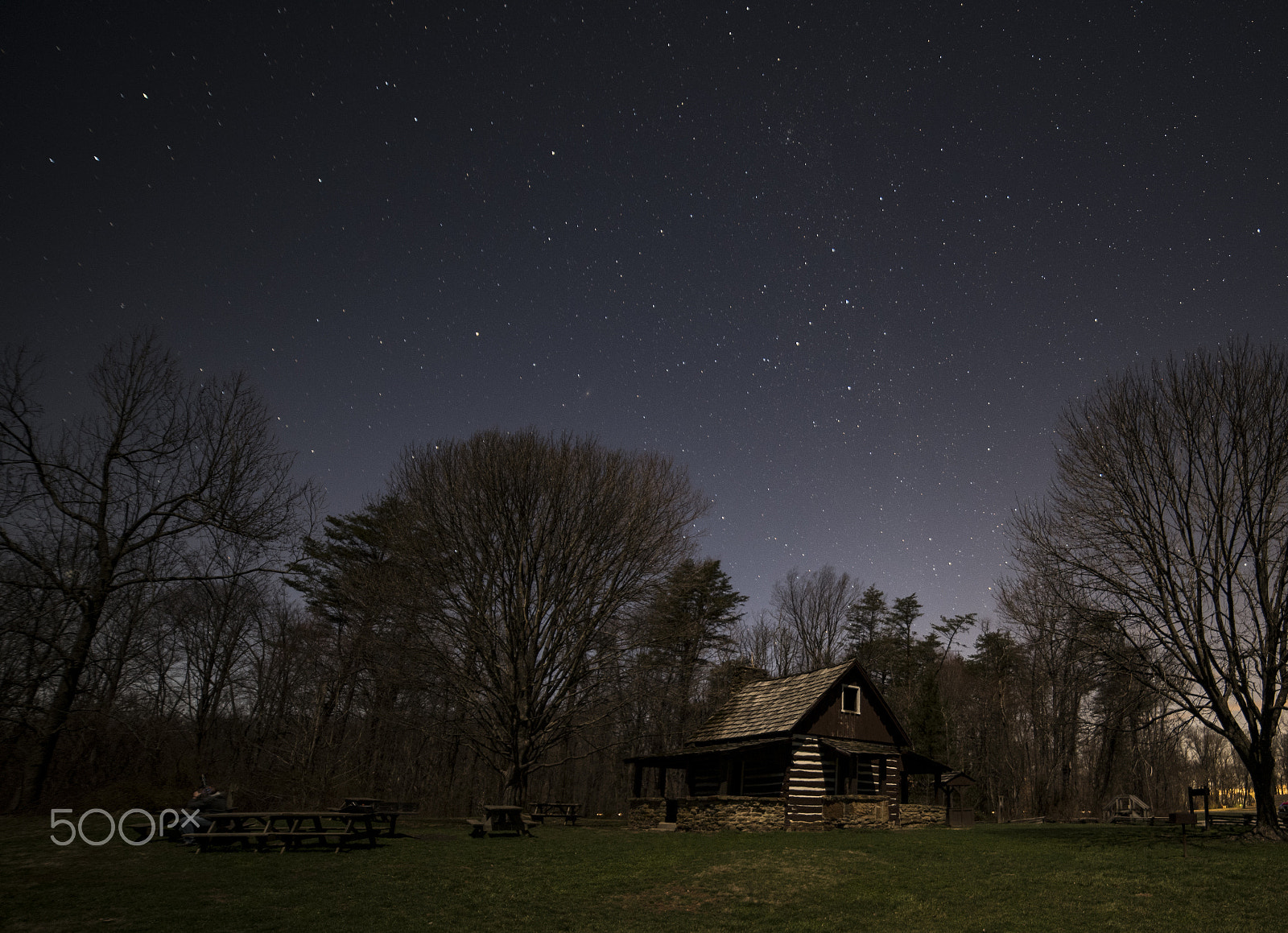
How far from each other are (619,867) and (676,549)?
1642 cm

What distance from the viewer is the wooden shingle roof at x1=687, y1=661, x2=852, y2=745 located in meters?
29.1

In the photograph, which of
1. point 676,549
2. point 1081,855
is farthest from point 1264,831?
point 676,549

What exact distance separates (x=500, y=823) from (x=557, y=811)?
10.9 metres

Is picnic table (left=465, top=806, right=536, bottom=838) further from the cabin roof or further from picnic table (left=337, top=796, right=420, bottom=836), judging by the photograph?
the cabin roof

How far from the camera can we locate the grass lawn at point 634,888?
1009 cm

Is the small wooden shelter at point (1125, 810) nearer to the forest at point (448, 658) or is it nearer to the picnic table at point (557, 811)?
the forest at point (448, 658)

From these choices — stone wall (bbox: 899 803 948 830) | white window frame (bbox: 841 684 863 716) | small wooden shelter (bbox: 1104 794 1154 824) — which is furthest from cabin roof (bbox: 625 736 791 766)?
small wooden shelter (bbox: 1104 794 1154 824)

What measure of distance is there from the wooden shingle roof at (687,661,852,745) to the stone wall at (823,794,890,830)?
3.30m

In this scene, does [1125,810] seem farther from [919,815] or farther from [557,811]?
[557,811]

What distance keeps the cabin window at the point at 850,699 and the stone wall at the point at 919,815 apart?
4188mm

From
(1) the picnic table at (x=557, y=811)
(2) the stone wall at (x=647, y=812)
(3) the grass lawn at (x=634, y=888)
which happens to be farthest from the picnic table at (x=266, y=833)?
(2) the stone wall at (x=647, y=812)

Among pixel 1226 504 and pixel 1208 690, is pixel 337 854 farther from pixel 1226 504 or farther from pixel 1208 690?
pixel 1226 504

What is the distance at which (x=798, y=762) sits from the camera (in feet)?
90.8

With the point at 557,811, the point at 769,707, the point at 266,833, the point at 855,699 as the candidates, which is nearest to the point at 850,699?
the point at 855,699
